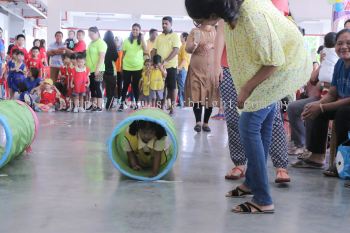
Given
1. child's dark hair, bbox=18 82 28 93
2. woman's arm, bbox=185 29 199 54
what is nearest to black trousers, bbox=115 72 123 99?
child's dark hair, bbox=18 82 28 93

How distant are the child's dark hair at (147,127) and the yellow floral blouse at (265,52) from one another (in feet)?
3.07

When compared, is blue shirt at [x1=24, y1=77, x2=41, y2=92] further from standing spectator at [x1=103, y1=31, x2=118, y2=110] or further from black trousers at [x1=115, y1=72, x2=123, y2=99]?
black trousers at [x1=115, y1=72, x2=123, y2=99]

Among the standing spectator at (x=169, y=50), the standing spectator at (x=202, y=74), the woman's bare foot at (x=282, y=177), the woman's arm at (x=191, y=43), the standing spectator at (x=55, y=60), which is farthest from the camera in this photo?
the standing spectator at (x=55, y=60)

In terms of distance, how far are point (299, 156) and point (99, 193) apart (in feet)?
6.49

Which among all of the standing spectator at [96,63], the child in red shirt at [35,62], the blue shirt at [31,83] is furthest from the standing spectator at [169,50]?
the child in red shirt at [35,62]

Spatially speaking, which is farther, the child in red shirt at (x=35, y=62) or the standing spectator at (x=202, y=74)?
the child in red shirt at (x=35, y=62)

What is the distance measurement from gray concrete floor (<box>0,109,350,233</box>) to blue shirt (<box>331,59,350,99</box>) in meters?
0.60

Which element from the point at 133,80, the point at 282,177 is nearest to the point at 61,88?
the point at 133,80

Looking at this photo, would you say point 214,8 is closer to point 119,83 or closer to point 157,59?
point 157,59

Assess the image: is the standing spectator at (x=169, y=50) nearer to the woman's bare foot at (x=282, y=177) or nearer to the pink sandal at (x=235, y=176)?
the pink sandal at (x=235, y=176)

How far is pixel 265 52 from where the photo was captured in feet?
7.03

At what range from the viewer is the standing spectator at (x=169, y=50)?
7.39m

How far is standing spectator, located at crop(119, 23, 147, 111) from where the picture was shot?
813 centimetres

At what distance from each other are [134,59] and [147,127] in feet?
16.7
